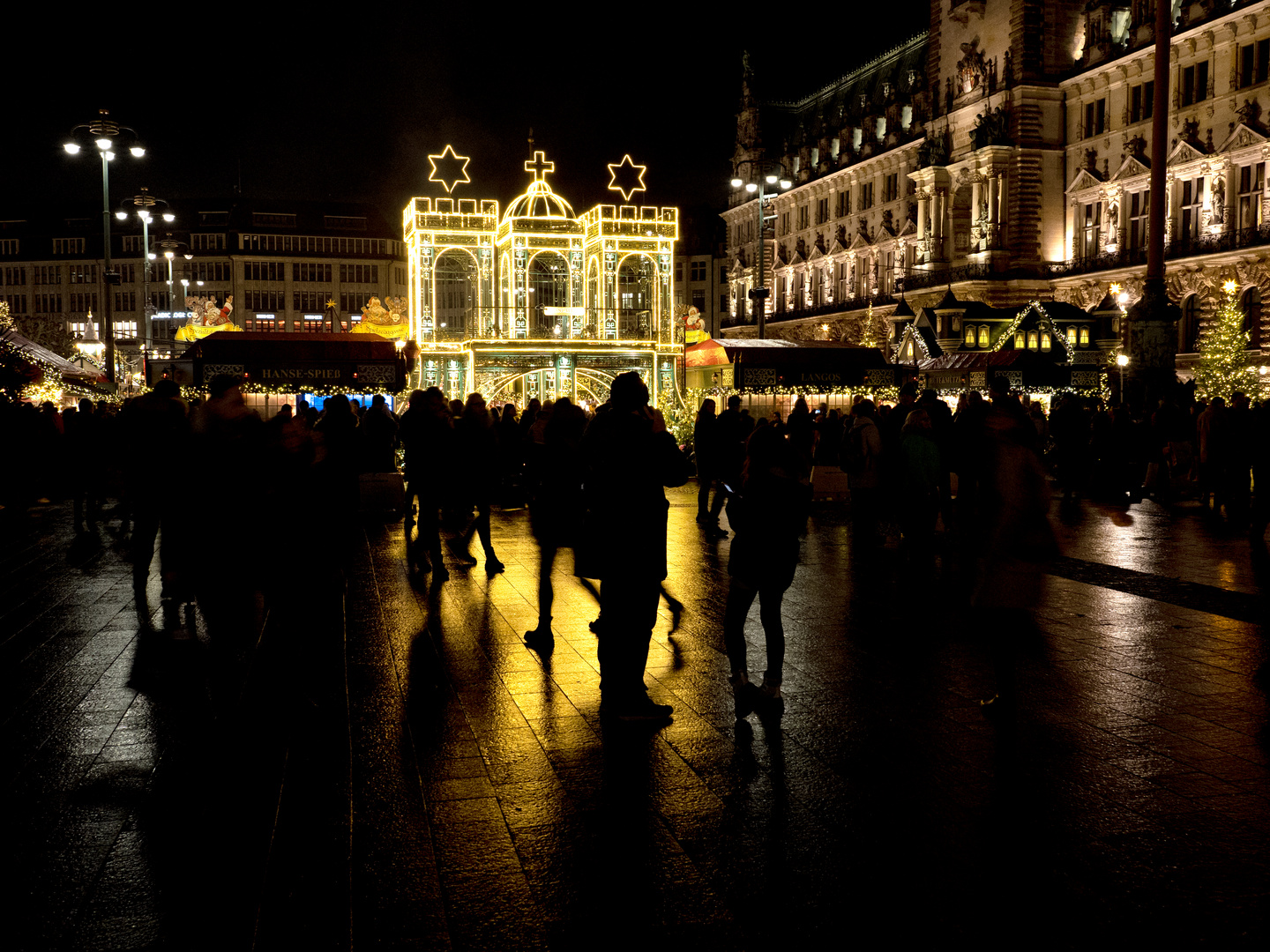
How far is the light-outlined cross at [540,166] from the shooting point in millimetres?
24594

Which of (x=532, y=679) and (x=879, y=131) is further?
(x=879, y=131)

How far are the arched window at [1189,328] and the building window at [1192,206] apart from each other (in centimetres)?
241

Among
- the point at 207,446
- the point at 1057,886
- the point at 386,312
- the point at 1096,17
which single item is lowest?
the point at 1057,886

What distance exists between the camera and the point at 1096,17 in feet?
166

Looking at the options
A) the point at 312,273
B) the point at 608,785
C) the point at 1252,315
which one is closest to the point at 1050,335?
the point at 1252,315

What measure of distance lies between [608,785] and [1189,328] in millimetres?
45303

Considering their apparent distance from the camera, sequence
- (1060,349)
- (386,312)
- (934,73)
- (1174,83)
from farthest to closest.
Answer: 1. (934,73)
2. (1174,83)
3. (1060,349)
4. (386,312)

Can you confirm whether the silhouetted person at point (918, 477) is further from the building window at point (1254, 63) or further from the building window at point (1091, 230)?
the building window at point (1091, 230)

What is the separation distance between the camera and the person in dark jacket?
634cm

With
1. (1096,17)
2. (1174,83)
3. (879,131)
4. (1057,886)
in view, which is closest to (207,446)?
(1057,886)

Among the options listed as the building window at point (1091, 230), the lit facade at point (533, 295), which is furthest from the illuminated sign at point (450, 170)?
the building window at point (1091, 230)

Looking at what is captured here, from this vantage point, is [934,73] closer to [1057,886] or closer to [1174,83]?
[1174,83]

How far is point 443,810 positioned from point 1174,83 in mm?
48515

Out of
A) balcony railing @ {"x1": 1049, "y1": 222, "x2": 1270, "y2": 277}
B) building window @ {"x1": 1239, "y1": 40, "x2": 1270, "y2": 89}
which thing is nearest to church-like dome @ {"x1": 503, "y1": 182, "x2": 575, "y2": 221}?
balcony railing @ {"x1": 1049, "y1": 222, "x2": 1270, "y2": 277}
